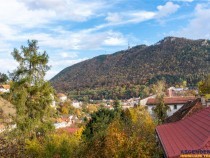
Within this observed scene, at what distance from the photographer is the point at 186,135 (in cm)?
1856

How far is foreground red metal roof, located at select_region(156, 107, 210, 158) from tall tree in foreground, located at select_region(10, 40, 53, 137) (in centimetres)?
1350

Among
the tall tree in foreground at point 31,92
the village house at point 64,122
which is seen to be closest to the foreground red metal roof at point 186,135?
the tall tree in foreground at point 31,92

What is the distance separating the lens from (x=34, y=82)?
33.5 m

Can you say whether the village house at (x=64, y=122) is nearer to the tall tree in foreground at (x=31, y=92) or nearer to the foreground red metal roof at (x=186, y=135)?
the tall tree in foreground at (x=31, y=92)

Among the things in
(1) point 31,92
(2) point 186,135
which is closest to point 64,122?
(1) point 31,92

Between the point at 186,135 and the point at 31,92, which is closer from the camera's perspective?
the point at 186,135

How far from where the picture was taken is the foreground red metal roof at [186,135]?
15533mm

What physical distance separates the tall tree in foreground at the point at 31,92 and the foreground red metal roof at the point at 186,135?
13.5 meters

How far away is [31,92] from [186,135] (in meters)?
18.8

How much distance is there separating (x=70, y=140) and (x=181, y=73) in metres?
158

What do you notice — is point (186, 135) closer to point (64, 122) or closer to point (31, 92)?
point (31, 92)

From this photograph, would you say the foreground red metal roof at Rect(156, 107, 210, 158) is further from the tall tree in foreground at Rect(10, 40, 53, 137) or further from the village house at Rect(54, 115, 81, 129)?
the village house at Rect(54, 115, 81, 129)

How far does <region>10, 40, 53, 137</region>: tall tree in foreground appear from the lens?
106 feet

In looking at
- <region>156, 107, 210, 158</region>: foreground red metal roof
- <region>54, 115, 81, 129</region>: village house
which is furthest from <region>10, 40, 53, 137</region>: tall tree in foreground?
<region>54, 115, 81, 129</region>: village house
